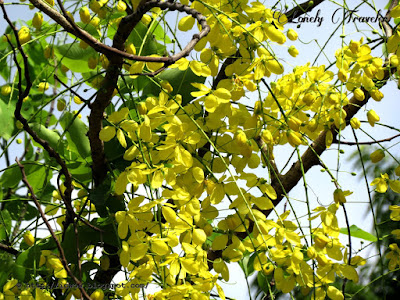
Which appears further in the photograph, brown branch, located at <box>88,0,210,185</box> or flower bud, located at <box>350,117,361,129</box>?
flower bud, located at <box>350,117,361,129</box>

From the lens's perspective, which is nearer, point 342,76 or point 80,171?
point 342,76

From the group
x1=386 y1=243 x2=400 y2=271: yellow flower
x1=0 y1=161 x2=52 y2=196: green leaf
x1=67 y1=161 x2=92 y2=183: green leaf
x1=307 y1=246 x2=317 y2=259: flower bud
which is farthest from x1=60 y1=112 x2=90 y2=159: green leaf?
x1=386 y1=243 x2=400 y2=271: yellow flower

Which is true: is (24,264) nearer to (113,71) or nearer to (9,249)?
(9,249)

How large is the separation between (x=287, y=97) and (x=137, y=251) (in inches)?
11.4

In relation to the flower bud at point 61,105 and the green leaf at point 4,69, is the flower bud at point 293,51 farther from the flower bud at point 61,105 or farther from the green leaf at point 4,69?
the green leaf at point 4,69

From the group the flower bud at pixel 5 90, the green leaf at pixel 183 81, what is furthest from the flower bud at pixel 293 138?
the flower bud at pixel 5 90

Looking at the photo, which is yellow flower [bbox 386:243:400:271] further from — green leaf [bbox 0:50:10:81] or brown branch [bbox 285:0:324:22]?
green leaf [bbox 0:50:10:81]

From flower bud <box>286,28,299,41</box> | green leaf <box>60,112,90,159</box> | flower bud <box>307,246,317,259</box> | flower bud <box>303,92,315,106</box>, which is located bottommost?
flower bud <box>307,246,317,259</box>

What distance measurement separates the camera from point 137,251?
554mm

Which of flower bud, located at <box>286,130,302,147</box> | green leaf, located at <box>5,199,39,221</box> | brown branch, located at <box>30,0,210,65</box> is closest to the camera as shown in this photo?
brown branch, located at <box>30,0,210,65</box>

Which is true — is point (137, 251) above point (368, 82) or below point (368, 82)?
below

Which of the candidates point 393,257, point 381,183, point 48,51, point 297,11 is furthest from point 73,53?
point 393,257

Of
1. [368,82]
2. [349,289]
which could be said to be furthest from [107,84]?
[349,289]

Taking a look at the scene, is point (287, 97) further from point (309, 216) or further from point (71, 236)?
point (71, 236)
